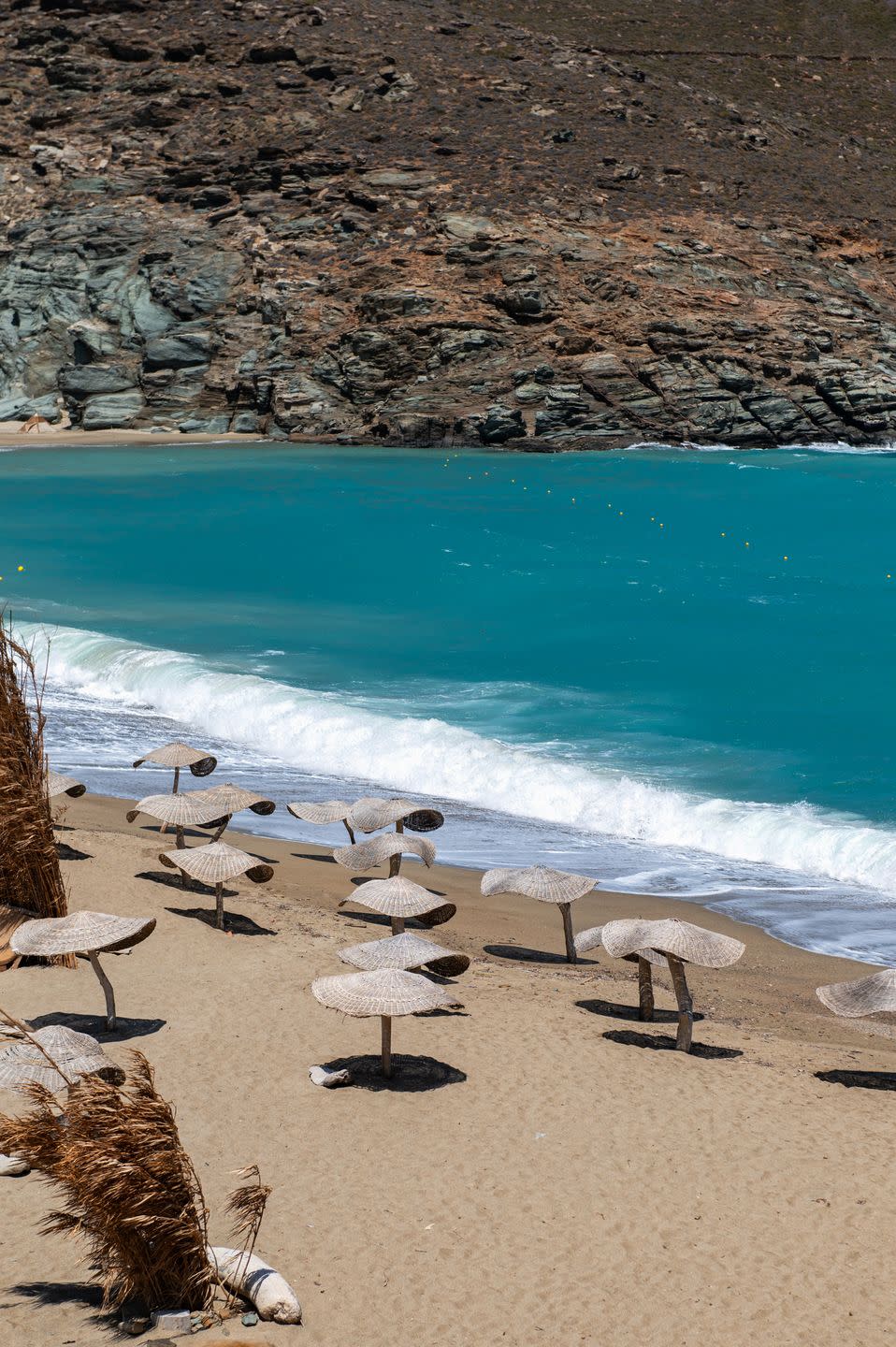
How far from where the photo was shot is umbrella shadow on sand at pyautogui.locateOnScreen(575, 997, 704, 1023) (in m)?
9.45

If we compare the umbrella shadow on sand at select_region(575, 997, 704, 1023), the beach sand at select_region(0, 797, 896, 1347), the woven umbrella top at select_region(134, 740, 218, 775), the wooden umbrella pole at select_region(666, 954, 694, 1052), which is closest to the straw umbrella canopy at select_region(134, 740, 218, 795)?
the woven umbrella top at select_region(134, 740, 218, 775)

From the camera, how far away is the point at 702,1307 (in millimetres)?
5738

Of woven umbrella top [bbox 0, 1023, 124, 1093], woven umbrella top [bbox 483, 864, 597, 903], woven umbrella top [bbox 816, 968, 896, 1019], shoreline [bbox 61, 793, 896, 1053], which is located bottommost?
shoreline [bbox 61, 793, 896, 1053]

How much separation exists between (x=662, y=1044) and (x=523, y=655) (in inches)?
624

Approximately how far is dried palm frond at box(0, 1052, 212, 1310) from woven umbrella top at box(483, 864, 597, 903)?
5302 millimetres

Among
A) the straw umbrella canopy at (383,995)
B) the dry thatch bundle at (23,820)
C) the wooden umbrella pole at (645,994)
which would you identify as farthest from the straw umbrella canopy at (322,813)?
the straw umbrella canopy at (383,995)

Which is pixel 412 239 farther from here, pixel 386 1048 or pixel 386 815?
pixel 386 1048

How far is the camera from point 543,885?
34.3 ft

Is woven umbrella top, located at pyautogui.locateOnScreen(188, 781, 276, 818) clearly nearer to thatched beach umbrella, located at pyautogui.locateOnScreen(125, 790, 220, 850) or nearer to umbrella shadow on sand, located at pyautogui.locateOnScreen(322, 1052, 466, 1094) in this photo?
thatched beach umbrella, located at pyautogui.locateOnScreen(125, 790, 220, 850)

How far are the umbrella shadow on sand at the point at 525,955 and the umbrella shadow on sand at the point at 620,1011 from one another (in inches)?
42.6

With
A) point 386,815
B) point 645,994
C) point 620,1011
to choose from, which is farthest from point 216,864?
point 645,994

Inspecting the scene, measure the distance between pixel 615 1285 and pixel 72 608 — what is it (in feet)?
78.8

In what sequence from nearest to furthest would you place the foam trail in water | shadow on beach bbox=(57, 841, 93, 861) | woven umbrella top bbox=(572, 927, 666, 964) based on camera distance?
1. woven umbrella top bbox=(572, 927, 666, 964)
2. shadow on beach bbox=(57, 841, 93, 861)
3. the foam trail in water

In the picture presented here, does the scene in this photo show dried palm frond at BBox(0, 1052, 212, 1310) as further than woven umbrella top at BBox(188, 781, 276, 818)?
No
